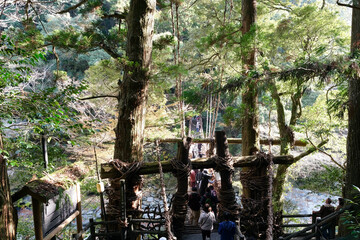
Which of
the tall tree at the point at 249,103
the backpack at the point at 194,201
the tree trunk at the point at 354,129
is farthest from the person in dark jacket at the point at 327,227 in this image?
the backpack at the point at 194,201

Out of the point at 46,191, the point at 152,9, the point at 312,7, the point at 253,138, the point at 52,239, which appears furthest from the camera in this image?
the point at 312,7

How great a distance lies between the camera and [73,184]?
3.55 metres

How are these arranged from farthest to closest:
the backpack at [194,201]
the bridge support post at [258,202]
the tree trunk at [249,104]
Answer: the tree trunk at [249,104] < the backpack at [194,201] < the bridge support post at [258,202]

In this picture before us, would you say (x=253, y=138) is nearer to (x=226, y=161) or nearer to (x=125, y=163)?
(x=226, y=161)

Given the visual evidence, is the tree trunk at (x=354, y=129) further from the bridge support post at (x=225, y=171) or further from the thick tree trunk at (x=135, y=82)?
the thick tree trunk at (x=135, y=82)

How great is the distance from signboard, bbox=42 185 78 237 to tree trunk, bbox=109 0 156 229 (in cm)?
61

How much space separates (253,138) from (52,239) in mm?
3835

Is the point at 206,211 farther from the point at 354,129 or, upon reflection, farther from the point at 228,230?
the point at 354,129

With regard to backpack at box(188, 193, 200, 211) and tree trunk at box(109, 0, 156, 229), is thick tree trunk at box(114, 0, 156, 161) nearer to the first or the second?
tree trunk at box(109, 0, 156, 229)

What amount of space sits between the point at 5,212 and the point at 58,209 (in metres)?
0.71

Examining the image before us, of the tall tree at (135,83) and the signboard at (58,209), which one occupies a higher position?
the tall tree at (135,83)

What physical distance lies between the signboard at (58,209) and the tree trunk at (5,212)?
0.36 meters

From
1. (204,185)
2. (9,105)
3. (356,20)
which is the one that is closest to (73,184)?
(9,105)

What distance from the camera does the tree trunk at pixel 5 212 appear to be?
258cm
